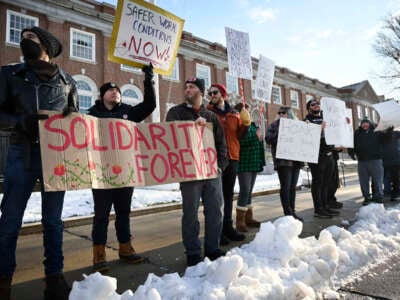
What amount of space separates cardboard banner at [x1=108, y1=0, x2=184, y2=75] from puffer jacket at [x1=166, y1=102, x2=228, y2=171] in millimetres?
812

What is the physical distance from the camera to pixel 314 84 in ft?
111

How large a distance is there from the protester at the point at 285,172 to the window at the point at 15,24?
13902 millimetres

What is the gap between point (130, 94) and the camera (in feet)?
58.1

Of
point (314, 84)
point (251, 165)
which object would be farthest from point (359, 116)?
point (251, 165)

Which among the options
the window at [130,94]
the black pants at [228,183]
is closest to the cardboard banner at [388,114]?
the black pants at [228,183]

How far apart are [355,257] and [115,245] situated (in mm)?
2755

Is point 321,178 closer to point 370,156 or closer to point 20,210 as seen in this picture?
point 370,156

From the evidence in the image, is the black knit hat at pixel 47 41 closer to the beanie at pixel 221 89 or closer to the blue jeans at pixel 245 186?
the beanie at pixel 221 89

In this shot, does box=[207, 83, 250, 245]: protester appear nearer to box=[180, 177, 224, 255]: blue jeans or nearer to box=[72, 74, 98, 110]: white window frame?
box=[180, 177, 224, 255]: blue jeans

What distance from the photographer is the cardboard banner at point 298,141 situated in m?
4.58

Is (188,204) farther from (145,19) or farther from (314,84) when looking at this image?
(314,84)

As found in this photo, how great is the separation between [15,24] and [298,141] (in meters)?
14.9

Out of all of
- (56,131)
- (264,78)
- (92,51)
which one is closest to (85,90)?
(92,51)

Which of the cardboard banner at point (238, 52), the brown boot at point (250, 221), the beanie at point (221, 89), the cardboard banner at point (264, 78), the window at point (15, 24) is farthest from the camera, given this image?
the window at point (15, 24)
